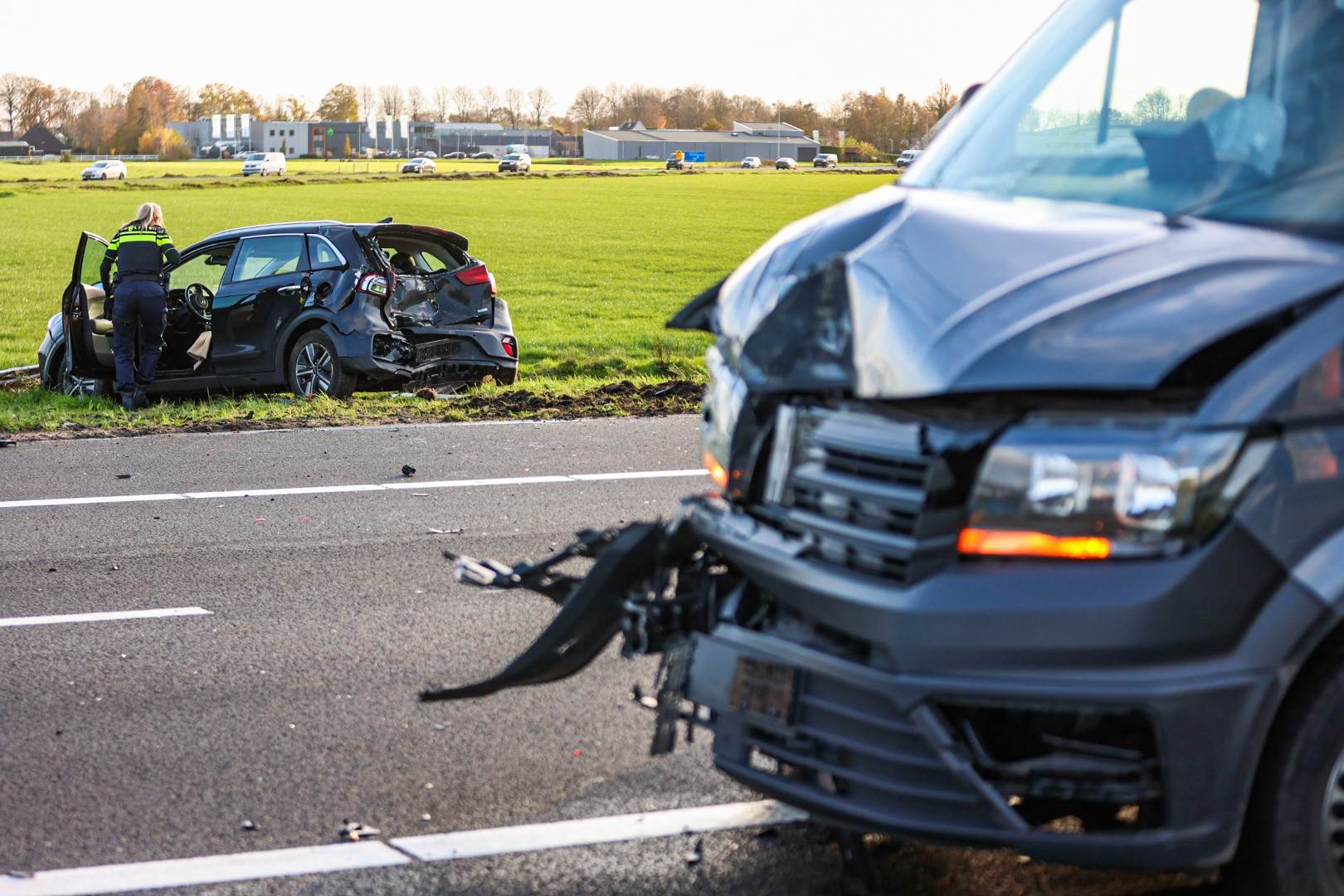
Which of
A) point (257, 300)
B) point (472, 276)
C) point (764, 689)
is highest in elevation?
point (472, 276)

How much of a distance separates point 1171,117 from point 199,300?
10721 millimetres

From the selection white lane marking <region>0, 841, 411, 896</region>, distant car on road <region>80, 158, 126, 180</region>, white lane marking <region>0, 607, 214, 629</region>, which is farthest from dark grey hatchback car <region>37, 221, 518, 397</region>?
distant car on road <region>80, 158, 126, 180</region>

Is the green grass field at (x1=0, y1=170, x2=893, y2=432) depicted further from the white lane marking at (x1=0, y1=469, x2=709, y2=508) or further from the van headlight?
the van headlight

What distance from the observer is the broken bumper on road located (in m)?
2.44

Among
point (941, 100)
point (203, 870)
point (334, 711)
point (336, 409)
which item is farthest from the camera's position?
point (941, 100)

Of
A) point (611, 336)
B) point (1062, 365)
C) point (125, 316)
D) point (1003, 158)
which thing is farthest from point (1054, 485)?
point (611, 336)

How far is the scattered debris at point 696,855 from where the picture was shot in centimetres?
347

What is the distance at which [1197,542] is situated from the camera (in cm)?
242

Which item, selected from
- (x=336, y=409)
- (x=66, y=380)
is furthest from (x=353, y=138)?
(x=336, y=409)

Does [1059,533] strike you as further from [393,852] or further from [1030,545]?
[393,852]

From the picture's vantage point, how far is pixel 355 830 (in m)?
3.73

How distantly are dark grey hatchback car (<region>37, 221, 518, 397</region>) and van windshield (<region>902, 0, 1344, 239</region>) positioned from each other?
8447 millimetres

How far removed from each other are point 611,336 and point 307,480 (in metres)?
9.30

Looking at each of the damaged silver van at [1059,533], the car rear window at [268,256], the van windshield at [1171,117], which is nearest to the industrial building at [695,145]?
the car rear window at [268,256]
